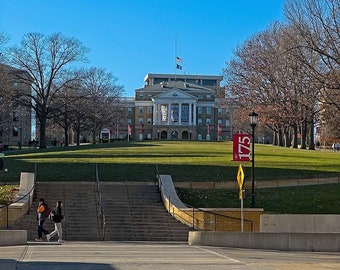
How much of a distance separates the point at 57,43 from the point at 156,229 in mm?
49691

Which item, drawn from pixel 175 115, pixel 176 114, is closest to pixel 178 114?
pixel 176 114

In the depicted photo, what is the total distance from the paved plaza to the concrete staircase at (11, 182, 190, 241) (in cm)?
279

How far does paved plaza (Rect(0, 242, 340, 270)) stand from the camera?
1427 centimetres

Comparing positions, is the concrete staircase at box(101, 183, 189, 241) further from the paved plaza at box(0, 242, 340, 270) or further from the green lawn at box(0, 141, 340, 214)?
the paved plaza at box(0, 242, 340, 270)

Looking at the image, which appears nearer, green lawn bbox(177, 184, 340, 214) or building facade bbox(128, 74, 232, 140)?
green lawn bbox(177, 184, 340, 214)

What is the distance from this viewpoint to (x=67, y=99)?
2923 inches

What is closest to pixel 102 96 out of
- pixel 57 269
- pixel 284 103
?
pixel 284 103

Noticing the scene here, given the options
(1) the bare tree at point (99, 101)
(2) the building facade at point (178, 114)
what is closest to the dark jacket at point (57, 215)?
(1) the bare tree at point (99, 101)

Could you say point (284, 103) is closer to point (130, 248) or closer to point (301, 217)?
point (301, 217)

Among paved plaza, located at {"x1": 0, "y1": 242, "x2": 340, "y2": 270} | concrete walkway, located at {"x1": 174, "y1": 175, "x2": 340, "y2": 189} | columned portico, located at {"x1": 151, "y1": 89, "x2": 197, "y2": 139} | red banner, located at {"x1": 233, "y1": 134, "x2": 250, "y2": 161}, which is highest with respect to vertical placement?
columned portico, located at {"x1": 151, "y1": 89, "x2": 197, "y2": 139}

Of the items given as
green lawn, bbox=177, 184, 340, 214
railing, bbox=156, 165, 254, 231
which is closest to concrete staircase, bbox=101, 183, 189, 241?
railing, bbox=156, 165, 254, 231

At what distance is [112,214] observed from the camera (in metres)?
25.8

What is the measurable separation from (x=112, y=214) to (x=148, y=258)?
962cm

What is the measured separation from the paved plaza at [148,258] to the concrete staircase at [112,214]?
2.79 m
